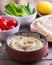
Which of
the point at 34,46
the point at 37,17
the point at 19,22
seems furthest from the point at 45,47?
the point at 37,17

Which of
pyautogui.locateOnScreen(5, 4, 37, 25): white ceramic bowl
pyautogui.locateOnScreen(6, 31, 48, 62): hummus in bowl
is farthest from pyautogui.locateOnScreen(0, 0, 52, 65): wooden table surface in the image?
pyautogui.locateOnScreen(5, 4, 37, 25): white ceramic bowl

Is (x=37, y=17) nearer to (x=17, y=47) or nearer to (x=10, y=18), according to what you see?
(x=10, y=18)

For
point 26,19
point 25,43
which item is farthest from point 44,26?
point 25,43

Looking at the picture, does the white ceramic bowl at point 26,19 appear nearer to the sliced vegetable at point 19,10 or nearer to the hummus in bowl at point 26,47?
the sliced vegetable at point 19,10

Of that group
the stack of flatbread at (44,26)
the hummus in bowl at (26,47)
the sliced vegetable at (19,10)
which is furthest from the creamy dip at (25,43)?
the sliced vegetable at (19,10)

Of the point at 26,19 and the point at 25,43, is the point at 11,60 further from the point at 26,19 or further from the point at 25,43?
the point at 26,19

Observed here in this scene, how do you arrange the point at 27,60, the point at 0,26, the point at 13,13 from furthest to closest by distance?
the point at 13,13, the point at 0,26, the point at 27,60

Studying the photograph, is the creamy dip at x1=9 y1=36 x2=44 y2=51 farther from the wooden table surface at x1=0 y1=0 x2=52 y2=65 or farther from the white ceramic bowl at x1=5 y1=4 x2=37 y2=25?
the white ceramic bowl at x1=5 y1=4 x2=37 y2=25
